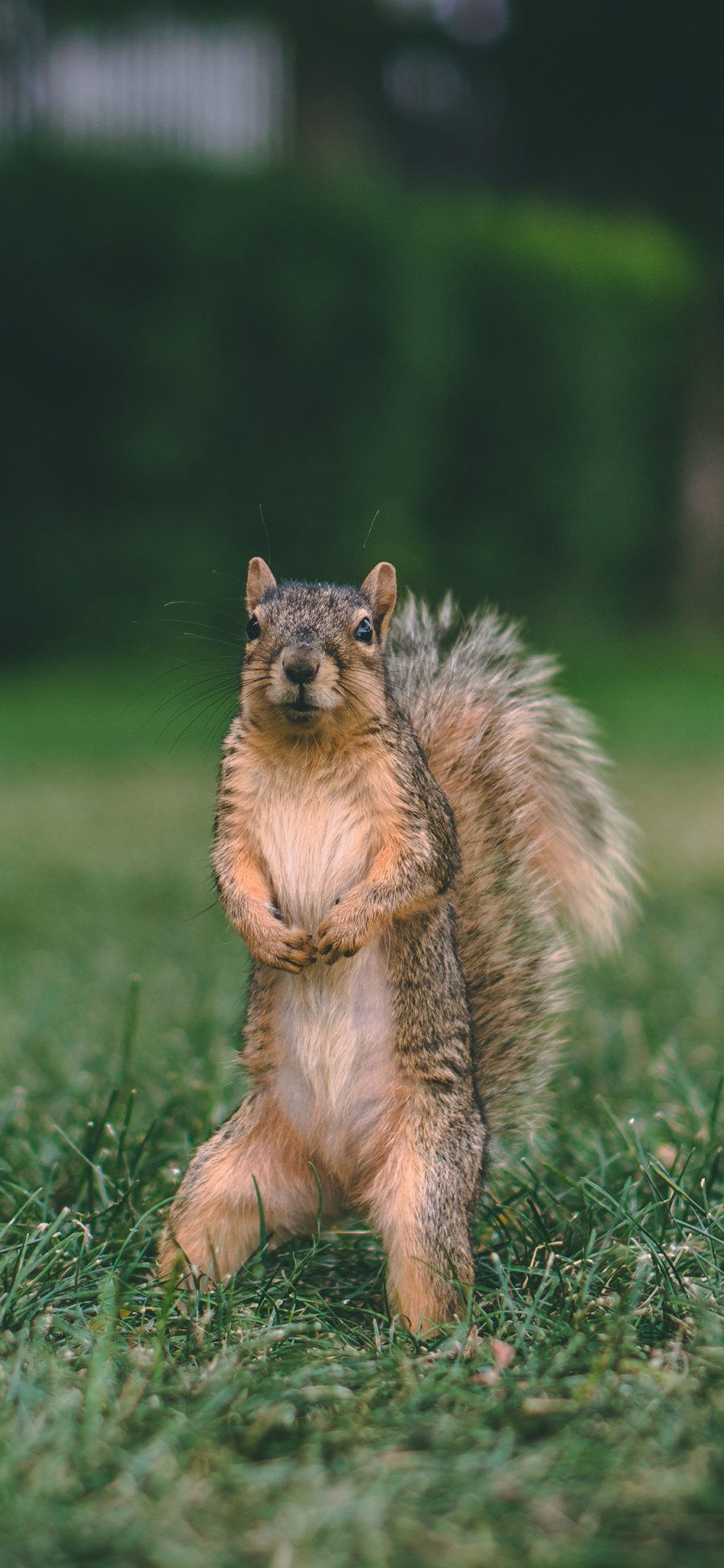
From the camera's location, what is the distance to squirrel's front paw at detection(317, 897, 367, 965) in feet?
5.82

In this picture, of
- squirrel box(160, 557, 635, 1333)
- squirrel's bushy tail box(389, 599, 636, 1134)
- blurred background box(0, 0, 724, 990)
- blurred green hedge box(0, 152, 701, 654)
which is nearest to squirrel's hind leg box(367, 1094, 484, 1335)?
squirrel box(160, 557, 635, 1333)

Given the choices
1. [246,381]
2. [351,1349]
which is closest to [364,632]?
[351,1349]

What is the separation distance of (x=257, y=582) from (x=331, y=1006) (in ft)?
1.77

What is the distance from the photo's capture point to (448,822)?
77.2 inches

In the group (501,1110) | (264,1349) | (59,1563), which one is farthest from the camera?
(501,1110)

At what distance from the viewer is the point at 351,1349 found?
1707mm

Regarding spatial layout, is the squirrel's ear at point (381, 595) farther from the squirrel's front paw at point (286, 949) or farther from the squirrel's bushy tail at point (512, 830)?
the squirrel's front paw at point (286, 949)

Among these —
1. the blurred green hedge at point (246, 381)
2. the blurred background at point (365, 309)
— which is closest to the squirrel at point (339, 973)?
the blurred background at point (365, 309)

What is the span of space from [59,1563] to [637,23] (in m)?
16.0

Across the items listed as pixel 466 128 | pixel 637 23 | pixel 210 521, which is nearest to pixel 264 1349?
pixel 210 521

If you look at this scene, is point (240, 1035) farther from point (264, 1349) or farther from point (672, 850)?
point (672, 850)

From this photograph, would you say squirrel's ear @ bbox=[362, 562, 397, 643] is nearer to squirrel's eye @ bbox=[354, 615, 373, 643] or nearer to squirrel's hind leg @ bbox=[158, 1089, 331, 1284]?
squirrel's eye @ bbox=[354, 615, 373, 643]

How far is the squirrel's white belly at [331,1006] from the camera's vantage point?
6.09ft

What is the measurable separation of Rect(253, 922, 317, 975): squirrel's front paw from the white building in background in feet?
36.4
